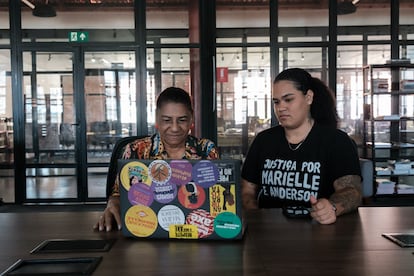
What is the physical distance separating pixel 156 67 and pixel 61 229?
5158 millimetres

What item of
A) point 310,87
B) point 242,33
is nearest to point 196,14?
point 242,33

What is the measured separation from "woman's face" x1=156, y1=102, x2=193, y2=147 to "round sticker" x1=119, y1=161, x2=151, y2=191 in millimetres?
696

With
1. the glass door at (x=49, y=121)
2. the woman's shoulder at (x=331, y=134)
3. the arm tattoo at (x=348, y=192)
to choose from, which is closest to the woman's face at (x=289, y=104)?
the woman's shoulder at (x=331, y=134)

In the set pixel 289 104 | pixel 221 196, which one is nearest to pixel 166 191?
pixel 221 196

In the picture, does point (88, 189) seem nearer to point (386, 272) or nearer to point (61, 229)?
point (61, 229)

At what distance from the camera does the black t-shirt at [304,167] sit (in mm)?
2119

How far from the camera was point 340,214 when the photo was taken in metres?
1.79

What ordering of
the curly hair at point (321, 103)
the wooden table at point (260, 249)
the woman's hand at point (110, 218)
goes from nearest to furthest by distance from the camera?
the wooden table at point (260, 249) → the woman's hand at point (110, 218) → the curly hair at point (321, 103)

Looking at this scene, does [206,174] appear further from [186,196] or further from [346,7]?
[346,7]

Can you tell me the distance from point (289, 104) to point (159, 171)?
41.3 inches

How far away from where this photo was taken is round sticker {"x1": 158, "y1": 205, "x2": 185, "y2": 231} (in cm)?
139

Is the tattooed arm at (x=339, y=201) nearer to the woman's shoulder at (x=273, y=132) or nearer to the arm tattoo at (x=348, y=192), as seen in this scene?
the arm tattoo at (x=348, y=192)

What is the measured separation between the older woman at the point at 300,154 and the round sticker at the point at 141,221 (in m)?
0.76

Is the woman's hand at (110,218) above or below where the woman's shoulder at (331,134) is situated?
below
